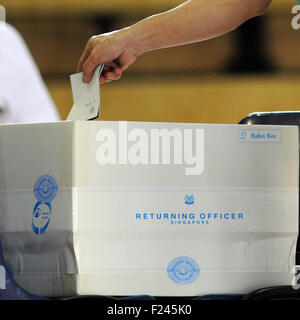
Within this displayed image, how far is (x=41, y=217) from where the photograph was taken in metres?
1.06

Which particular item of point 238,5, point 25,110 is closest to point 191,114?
point 25,110

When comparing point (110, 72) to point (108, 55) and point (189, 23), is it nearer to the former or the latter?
point (108, 55)

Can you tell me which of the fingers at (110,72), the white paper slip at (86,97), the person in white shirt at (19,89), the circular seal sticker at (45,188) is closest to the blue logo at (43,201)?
the circular seal sticker at (45,188)

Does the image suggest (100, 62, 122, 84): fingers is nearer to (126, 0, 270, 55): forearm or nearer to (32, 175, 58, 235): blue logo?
(126, 0, 270, 55): forearm

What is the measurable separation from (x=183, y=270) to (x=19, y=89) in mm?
1362

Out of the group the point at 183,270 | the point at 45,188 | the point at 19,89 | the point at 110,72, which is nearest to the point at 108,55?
the point at 110,72

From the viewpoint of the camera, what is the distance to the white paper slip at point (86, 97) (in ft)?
3.82

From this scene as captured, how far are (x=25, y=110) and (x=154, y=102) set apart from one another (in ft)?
3.99

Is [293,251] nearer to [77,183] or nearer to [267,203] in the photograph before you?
[267,203]

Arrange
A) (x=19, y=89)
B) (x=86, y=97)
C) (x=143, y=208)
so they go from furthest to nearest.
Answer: (x=19, y=89) < (x=86, y=97) < (x=143, y=208)

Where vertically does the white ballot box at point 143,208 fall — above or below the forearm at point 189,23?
below

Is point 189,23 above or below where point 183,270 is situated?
above

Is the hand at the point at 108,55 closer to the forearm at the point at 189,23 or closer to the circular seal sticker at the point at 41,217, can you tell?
the forearm at the point at 189,23

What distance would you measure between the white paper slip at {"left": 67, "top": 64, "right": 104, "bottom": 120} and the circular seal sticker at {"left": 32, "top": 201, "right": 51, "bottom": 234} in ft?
0.56
